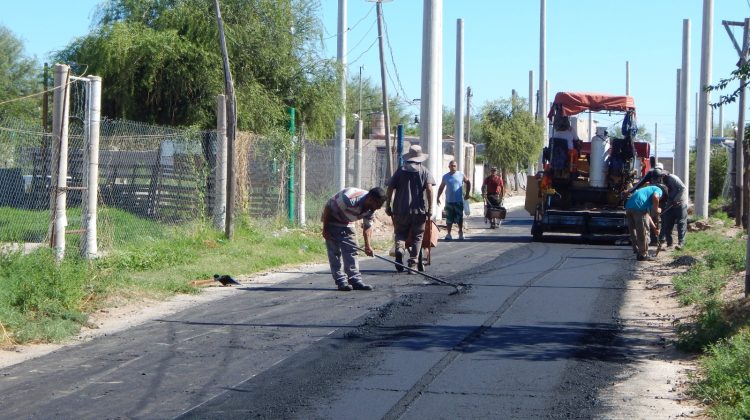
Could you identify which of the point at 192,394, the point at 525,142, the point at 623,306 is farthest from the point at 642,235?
the point at 525,142

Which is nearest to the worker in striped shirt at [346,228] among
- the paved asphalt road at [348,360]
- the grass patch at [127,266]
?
the paved asphalt road at [348,360]

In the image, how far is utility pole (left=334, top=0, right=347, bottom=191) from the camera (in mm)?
24922

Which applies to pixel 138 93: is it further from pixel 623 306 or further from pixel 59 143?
pixel 623 306

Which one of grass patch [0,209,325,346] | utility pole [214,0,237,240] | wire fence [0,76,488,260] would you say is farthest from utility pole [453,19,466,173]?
utility pole [214,0,237,240]

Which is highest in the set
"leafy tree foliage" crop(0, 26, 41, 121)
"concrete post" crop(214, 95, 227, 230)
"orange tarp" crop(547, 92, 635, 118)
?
"leafy tree foliage" crop(0, 26, 41, 121)

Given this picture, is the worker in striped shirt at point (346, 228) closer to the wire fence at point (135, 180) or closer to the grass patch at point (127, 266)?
the grass patch at point (127, 266)

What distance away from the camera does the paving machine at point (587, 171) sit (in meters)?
22.9

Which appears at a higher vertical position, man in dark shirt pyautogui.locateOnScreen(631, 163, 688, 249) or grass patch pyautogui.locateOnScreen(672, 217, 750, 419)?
man in dark shirt pyautogui.locateOnScreen(631, 163, 688, 249)

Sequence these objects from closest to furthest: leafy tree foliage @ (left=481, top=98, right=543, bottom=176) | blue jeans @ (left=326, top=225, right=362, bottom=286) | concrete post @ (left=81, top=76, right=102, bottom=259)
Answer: blue jeans @ (left=326, top=225, right=362, bottom=286), concrete post @ (left=81, top=76, right=102, bottom=259), leafy tree foliage @ (left=481, top=98, right=543, bottom=176)

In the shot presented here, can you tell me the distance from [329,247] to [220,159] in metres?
6.03

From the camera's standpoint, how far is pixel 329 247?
13.0 metres

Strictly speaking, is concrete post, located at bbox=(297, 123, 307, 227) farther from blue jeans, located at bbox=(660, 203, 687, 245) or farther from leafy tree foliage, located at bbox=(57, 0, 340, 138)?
blue jeans, located at bbox=(660, 203, 687, 245)

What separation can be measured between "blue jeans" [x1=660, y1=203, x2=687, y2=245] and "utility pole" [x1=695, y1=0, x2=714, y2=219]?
Result: 986cm

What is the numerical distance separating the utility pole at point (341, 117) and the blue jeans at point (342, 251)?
11.8m
